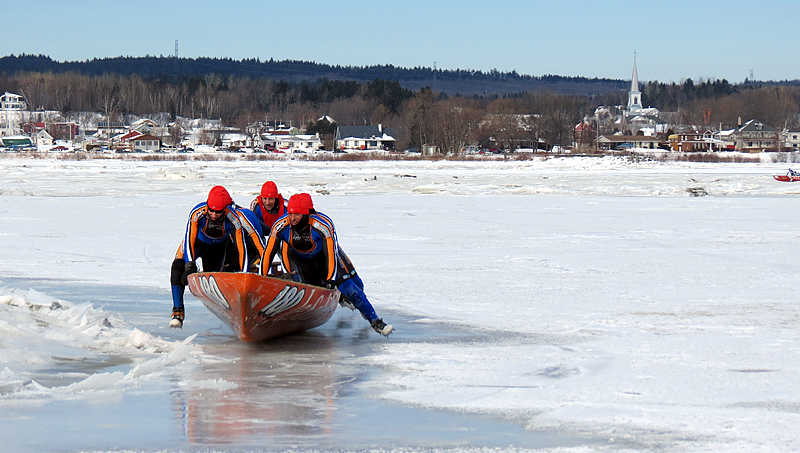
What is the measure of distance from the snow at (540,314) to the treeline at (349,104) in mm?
70978

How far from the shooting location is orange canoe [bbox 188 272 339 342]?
5973mm

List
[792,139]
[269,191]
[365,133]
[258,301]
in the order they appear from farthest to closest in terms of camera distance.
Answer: [792,139]
[365,133]
[269,191]
[258,301]

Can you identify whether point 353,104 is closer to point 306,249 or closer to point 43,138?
point 43,138

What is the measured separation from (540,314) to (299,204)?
7.78ft

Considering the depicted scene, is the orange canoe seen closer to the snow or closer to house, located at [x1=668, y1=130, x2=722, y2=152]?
the snow

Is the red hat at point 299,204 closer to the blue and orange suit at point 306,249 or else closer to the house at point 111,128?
the blue and orange suit at point 306,249

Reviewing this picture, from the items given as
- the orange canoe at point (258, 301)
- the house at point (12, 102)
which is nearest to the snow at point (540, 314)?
the orange canoe at point (258, 301)

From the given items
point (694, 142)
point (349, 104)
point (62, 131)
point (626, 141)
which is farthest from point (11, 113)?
point (694, 142)

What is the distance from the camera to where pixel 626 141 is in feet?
375

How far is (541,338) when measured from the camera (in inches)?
252

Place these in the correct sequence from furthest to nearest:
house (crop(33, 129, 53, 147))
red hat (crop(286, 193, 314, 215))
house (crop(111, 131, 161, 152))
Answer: house (crop(33, 129, 53, 147)), house (crop(111, 131, 161, 152)), red hat (crop(286, 193, 314, 215))

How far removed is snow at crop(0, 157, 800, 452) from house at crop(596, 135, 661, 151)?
320 feet

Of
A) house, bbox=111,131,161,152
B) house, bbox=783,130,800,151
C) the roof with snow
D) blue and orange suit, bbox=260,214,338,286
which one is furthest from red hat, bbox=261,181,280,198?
house, bbox=783,130,800,151

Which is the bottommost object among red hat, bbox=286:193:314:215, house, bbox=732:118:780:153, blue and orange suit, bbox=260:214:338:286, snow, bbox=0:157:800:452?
snow, bbox=0:157:800:452
